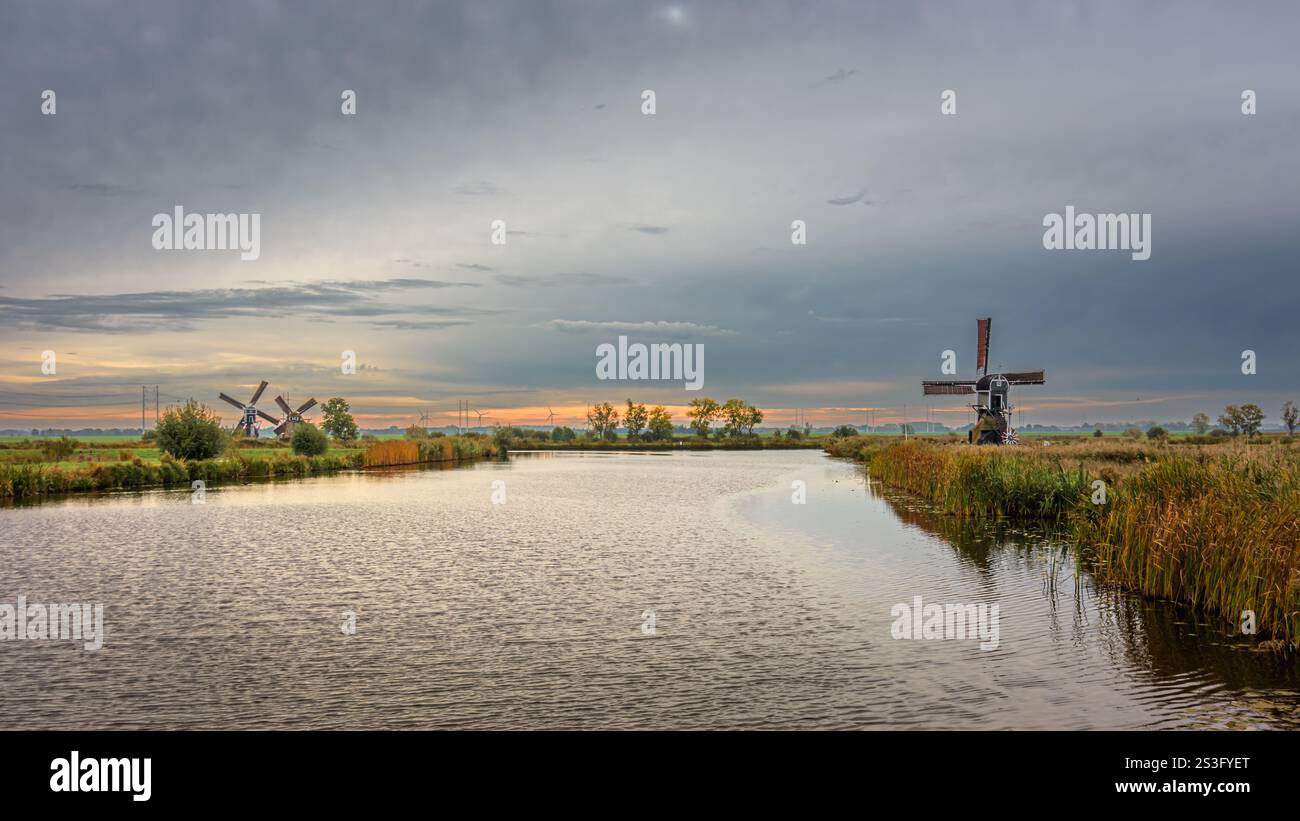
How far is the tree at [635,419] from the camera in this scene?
181 meters

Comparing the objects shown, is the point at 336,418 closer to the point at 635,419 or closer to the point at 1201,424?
the point at 635,419

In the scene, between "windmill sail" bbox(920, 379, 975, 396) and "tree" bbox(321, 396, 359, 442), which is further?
"tree" bbox(321, 396, 359, 442)

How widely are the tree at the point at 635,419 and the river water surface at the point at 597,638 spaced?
15372cm

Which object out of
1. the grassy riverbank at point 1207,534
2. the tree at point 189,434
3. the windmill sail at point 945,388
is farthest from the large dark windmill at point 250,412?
the grassy riverbank at point 1207,534

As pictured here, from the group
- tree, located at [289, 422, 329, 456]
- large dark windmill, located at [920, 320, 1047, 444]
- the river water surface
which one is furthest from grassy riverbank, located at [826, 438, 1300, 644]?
tree, located at [289, 422, 329, 456]

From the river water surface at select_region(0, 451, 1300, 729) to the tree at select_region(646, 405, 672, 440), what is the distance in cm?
15030

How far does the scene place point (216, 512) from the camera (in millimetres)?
32125

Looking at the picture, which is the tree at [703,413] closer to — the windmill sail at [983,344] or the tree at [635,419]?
the tree at [635,419]

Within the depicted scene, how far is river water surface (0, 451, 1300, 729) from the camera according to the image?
9.34m

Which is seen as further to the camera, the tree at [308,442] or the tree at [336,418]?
the tree at [336,418]

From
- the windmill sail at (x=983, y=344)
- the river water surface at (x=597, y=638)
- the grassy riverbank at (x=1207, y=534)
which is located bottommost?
the river water surface at (x=597, y=638)

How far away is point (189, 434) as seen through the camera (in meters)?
54.4

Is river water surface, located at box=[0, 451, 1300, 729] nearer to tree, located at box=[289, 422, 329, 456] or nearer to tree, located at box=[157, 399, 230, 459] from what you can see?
tree, located at box=[157, 399, 230, 459]
